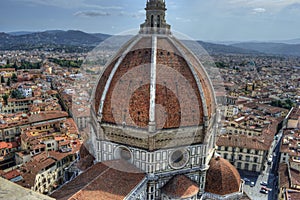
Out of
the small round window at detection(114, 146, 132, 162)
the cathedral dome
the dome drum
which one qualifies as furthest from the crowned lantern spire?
the small round window at detection(114, 146, 132, 162)

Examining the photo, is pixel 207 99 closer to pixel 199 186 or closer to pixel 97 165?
pixel 199 186

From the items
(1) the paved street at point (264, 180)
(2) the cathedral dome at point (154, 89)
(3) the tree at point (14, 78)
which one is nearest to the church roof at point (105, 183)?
(2) the cathedral dome at point (154, 89)

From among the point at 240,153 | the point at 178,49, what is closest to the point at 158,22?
the point at 178,49

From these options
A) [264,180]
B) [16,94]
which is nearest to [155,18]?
[264,180]

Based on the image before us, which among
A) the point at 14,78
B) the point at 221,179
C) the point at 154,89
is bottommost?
the point at 221,179

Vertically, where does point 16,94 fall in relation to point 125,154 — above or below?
below

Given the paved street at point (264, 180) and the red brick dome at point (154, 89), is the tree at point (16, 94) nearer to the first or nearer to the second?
the red brick dome at point (154, 89)

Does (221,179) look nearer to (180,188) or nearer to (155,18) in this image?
(180,188)
